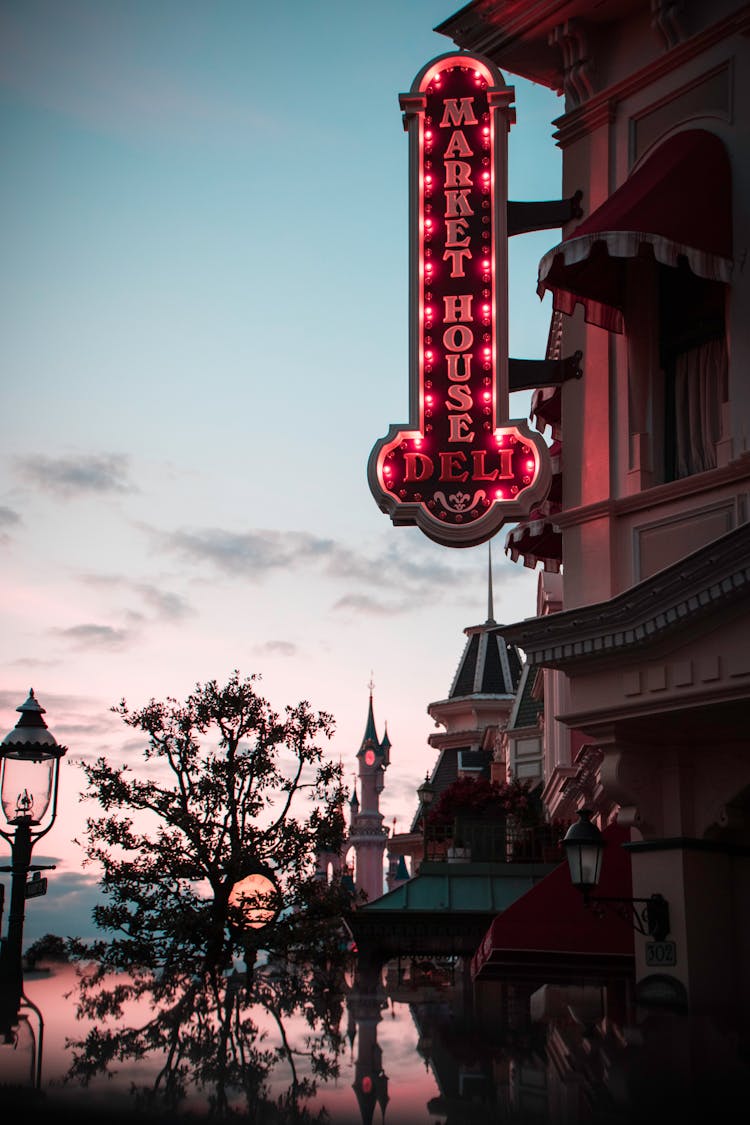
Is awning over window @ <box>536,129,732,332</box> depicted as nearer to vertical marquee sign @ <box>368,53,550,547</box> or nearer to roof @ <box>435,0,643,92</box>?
vertical marquee sign @ <box>368,53,550,547</box>

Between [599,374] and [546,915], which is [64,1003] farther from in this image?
[599,374]

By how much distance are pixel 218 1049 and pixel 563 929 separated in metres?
5.16

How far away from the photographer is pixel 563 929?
11664 millimetres

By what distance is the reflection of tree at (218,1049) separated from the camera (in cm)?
569

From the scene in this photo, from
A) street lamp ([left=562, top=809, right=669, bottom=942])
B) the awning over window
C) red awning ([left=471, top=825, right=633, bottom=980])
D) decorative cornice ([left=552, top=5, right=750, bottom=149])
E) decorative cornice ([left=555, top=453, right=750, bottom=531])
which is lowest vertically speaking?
red awning ([left=471, top=825, right=633, bottom=980])

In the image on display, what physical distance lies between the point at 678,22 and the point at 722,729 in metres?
6.67

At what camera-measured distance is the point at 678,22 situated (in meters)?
12.0

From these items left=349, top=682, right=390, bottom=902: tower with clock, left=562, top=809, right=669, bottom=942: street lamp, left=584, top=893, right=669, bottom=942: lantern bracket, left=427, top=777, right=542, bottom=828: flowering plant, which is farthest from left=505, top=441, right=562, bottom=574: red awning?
left=349, top=682, right=390, bottom=902: tower with clock

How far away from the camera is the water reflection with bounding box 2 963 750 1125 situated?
5.46 meters

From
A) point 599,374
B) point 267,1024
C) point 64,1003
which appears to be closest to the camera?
point 267,1024

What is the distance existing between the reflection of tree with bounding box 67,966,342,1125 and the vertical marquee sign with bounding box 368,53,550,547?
4834 millimetres

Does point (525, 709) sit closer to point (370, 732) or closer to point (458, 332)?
point (458, 332)

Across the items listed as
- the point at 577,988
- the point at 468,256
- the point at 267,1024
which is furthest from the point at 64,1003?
the point at 468,256

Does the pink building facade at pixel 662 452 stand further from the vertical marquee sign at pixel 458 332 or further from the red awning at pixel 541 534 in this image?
the vertical marquee sign at pixel 458 332
